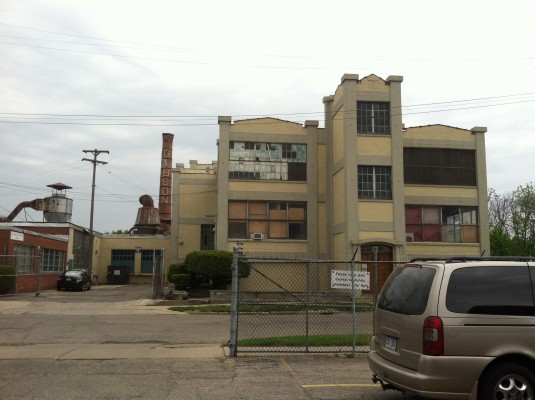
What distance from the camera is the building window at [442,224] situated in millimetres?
30016

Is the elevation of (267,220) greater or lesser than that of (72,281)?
greater

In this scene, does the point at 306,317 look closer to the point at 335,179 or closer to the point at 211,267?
the point at 211,267

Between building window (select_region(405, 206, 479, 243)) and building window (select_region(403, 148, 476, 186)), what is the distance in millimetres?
1568

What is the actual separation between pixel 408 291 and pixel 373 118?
23.0 meters

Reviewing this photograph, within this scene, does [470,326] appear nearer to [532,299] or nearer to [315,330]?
[532,299]

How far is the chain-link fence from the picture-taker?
1059 cm

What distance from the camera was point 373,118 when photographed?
28.4 m

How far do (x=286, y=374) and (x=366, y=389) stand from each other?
1.47 metres

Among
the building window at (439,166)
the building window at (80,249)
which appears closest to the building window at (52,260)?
the building window at (80,249)

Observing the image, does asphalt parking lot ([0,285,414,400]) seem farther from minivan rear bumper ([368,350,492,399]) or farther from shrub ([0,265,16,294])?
shrub ([0,265,16,294])

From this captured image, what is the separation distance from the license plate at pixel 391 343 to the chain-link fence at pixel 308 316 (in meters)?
3.36

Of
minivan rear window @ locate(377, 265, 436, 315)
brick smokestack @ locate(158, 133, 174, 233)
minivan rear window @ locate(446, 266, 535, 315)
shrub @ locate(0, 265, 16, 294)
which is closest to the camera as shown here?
minivan rear window @ locate(446, 266, 535, 315)

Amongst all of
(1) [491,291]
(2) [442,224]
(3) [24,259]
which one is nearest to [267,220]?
(2) [442,224]

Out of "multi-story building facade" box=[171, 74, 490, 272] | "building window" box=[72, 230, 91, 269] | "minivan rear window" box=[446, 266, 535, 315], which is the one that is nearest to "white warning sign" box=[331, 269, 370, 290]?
"minivan rear window" box=[446, 266, 535, 315]
